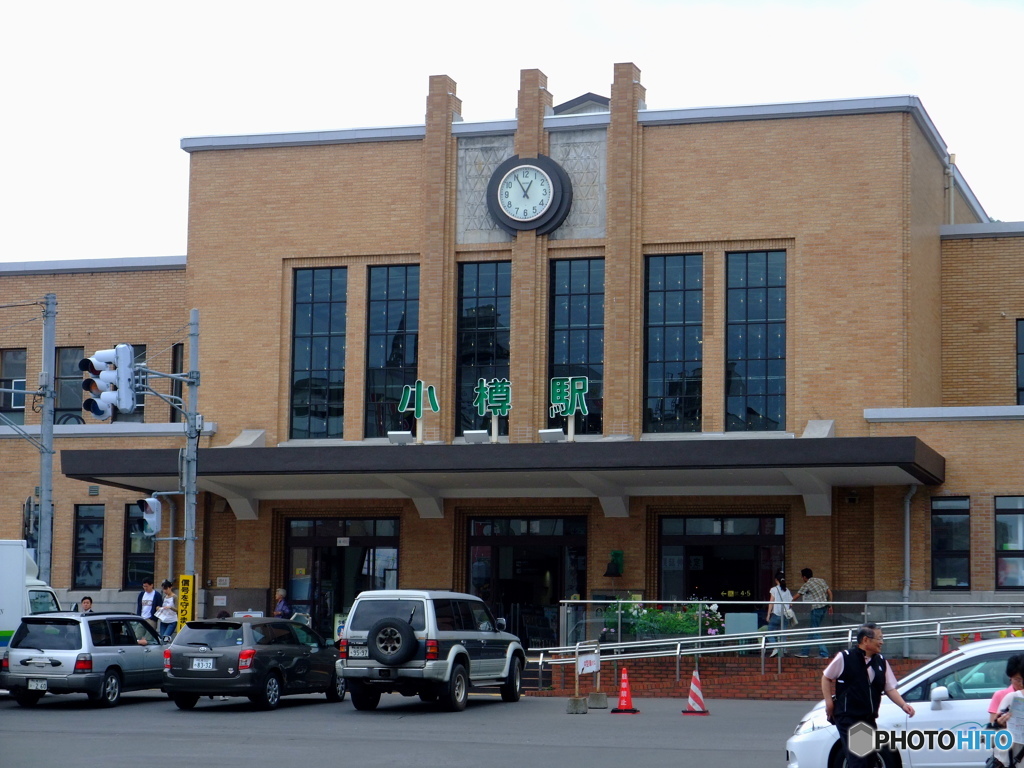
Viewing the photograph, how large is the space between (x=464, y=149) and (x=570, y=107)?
4.95 metres

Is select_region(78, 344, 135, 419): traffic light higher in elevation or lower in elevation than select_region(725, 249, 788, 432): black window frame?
lower

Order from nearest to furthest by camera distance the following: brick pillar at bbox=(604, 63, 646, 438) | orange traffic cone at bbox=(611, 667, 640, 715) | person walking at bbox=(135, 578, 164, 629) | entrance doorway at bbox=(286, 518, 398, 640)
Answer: orange traffic cone at bbox=(611, 667, 640, 715) < person walking at bbox=(135, 578, 164, 629) < brick pillar at bbox=(604, 63, 646, 438) < entrance doorway at bbox=(286, 518, 398, 640)

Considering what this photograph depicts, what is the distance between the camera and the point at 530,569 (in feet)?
108

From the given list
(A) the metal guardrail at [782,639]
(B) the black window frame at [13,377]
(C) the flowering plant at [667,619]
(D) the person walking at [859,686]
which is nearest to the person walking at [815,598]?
(A) the metal guardrail at [782,639]

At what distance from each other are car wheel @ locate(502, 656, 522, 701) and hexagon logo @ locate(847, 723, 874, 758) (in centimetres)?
1287

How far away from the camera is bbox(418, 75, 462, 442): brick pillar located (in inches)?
1304

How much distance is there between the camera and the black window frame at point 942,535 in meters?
29.7

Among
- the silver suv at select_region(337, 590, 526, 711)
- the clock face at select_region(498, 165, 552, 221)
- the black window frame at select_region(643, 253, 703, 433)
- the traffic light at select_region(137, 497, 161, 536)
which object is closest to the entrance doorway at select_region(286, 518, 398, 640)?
the black window frame at select_region(643, 253, 703, 433)

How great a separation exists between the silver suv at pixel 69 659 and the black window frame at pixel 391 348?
423 inches

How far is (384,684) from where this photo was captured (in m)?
22.3

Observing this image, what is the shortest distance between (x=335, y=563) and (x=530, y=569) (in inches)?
187

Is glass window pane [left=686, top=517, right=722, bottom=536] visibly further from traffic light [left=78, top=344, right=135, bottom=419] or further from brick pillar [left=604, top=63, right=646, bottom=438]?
traffic light [left=78, top=344, right=135, bottom=419]

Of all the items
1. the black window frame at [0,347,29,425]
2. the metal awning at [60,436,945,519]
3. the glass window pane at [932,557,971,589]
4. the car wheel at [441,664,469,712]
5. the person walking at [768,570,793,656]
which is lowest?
the car wheel at [441,664,469,712]

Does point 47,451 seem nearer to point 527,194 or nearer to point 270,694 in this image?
point 270,694
